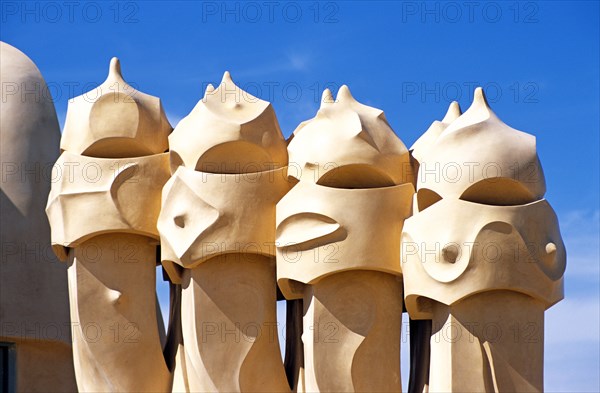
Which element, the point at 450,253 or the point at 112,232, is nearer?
the point at 450,253

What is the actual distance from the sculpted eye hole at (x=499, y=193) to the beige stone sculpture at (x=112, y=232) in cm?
456

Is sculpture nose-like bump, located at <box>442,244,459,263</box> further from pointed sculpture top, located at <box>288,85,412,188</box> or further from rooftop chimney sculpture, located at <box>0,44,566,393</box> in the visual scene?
pointed sculpture top, located at <box>288,85,412,188</box>

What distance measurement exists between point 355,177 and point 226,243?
188cm

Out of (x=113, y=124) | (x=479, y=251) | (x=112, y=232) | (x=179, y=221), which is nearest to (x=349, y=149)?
(x=479, y=251)

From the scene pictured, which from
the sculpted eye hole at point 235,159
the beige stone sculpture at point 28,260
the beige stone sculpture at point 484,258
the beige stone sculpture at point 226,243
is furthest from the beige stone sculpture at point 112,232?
the beige stone sculpture at point 484,258

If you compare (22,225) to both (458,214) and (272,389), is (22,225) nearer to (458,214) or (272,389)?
(272,389)

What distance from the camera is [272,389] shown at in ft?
59.5

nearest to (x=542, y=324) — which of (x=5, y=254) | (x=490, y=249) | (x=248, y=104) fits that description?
(x=490, y=249)

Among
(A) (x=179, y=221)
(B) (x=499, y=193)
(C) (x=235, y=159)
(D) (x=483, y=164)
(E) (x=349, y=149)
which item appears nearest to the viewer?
(D) (x=483, y=164)

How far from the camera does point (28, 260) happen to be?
22453mm

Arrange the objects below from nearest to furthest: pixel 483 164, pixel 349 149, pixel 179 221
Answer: pixel 483 164, pixel 349 149, pixel 179 221

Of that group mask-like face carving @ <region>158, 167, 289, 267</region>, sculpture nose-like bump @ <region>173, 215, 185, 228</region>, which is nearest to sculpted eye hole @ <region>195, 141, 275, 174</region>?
mask-like face carving @ <region>158, 167, 289, 267</region>

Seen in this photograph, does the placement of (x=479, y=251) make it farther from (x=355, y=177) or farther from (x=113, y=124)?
(x=113, y=124)

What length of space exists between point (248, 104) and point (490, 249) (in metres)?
4.11
